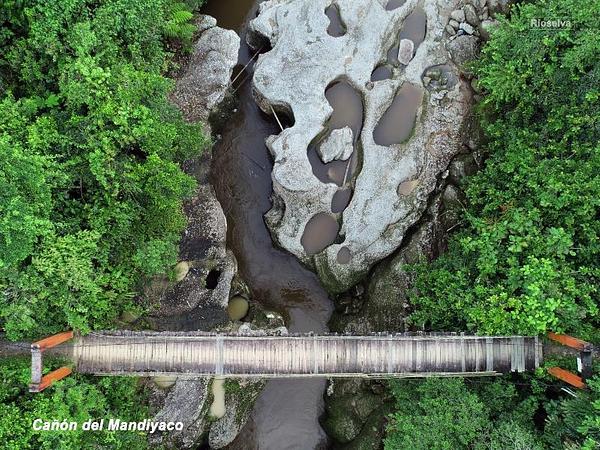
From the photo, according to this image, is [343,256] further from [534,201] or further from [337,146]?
[534,201]

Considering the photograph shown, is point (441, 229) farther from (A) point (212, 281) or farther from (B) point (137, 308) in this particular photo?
(B) point (137, 308)

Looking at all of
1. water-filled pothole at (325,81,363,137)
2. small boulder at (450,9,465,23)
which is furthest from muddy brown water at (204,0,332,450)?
small boulder at (450,9,465,23)

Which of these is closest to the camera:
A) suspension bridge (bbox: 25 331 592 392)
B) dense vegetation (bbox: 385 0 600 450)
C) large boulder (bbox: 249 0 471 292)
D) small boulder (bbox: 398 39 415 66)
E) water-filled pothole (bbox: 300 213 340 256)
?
dense vegetation (bbox: 385 0 600 450)

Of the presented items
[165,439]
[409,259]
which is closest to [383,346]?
[409,259]

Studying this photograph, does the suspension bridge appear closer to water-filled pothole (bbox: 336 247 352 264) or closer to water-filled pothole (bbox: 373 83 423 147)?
water-filled pothole (bbox: 336 247 352 264)

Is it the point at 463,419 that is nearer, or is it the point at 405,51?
the point at 463,419

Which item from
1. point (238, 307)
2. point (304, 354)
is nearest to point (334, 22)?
point (238, 307)
